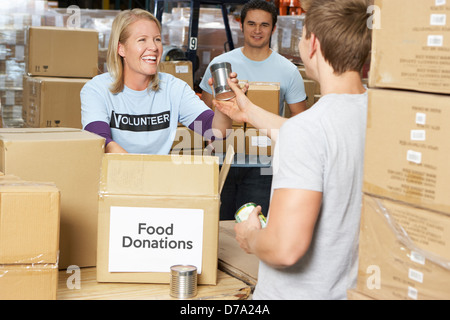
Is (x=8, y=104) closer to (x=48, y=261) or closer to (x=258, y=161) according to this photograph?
(x=258, y=161)

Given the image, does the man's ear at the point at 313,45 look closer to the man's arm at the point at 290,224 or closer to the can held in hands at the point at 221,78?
the man's arm at the point at 290,224

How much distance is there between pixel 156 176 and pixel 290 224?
55cm

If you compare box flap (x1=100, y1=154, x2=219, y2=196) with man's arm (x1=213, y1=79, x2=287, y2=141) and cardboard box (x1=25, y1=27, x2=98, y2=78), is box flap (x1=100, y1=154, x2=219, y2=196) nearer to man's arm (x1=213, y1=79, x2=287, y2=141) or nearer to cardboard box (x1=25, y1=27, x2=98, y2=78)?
man's arm (x1=213, y1=79, x2=287, y2=141)

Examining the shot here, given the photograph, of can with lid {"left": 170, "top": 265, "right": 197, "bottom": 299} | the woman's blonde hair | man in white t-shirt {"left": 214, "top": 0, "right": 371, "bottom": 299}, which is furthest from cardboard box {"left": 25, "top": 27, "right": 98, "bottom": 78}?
man in white t-shirt {"left": 214, "top": 0, "right": 371, "bottom": 299}

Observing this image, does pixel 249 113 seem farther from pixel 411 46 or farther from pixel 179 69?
pixel 179 69

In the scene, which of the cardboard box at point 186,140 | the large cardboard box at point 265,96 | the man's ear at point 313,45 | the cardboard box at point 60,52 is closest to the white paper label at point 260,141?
the large cardboard box at point 265,96

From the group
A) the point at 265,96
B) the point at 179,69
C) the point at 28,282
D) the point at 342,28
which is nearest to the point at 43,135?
the point at 28,282

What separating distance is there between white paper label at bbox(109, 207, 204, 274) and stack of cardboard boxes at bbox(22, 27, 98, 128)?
104 inches

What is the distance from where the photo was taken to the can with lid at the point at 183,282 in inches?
63.7

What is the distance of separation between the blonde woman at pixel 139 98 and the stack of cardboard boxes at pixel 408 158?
4.21 ft

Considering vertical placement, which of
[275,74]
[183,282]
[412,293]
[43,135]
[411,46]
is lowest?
[183,282]

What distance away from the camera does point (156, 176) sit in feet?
5.63

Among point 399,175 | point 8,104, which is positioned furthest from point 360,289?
point 8,104
